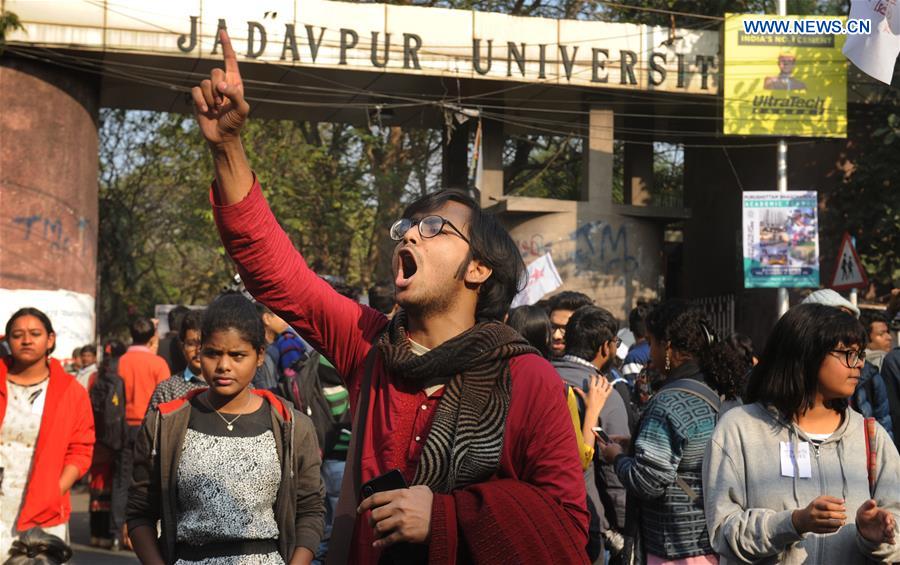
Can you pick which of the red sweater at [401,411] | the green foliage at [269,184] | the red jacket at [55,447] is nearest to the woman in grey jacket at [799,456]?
the red sweater at [401,411]

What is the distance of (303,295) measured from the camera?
9.74ft

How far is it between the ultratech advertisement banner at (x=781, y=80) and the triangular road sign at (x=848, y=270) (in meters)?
4.28

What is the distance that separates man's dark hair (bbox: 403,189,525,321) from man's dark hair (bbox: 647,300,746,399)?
246 centimetres

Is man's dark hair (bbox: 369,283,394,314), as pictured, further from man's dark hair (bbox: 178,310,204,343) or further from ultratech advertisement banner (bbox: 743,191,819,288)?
ultratech advertisement banner (bbox: 743,191,819,288)

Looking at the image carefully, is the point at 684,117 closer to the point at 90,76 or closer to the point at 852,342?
the point at 90,76

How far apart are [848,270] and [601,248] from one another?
5479 millimetres

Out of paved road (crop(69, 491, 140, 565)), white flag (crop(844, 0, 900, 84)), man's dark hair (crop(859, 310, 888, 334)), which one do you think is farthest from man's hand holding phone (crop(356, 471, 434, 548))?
white flag (crop(844, 0, 900, 84))

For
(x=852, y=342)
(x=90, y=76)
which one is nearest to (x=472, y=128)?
(x=90, y=76)

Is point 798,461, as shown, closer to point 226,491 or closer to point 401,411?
point 401,411

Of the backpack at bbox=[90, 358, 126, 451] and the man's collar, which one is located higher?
the man's collar

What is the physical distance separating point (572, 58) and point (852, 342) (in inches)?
621

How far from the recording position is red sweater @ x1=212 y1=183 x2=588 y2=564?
9.13ft

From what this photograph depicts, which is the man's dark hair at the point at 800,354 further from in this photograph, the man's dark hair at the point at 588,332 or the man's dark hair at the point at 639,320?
the man's dark hair at the point at 639,320

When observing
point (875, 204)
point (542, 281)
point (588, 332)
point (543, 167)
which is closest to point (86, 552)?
point (542, 281)
